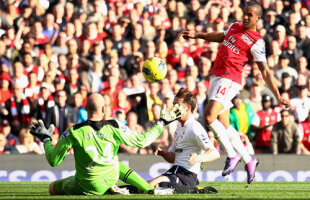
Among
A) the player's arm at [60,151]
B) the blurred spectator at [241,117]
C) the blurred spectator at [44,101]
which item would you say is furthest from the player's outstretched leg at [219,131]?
the blurred spectator at [44,101]

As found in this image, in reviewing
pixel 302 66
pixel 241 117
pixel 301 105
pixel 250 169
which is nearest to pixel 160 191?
pixel 250 169

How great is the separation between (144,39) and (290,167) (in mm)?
5052

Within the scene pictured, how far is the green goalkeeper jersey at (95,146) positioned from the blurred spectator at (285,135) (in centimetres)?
758

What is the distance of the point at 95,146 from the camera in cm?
777

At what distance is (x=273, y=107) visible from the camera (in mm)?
16156

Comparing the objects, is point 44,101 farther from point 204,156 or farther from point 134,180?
point 204,156

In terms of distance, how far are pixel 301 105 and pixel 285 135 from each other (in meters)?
1.44

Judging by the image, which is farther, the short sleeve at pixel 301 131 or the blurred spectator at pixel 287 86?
the blurred spectator at pixel 287 86

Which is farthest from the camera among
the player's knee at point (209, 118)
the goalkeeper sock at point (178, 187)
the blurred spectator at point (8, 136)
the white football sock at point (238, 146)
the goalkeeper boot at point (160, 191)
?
the blurred spectator at point (8, 136)

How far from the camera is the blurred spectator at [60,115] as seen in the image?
47.1 feet

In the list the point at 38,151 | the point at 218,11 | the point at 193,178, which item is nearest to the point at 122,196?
the point at 193,178

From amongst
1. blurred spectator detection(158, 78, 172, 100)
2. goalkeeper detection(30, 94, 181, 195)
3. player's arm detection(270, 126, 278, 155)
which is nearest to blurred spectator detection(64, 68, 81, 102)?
blurred spectator detection(158, 78, 172, 100)

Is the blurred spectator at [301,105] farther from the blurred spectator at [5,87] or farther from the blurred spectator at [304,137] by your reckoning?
the blurred spectator at [5,87]

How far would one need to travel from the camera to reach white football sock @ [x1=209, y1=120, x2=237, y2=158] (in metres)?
9.91
